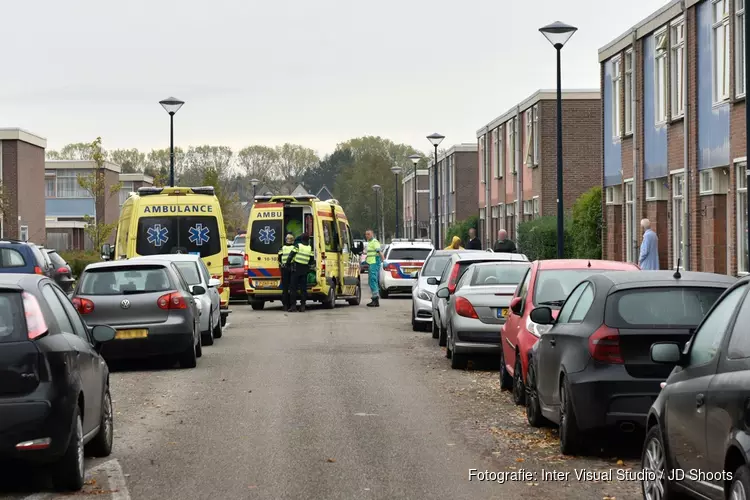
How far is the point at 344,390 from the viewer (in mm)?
13961

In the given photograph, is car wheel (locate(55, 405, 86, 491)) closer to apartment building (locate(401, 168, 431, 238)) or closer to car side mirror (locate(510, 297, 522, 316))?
car side mirror (locate(510, 297, 522, 316))

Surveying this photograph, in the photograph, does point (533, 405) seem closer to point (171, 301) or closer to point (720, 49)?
point (171, 301)

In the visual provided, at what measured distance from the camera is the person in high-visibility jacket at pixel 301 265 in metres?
29.4

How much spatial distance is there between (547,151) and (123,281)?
31.8 metres

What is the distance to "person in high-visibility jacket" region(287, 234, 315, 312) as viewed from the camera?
2942 cm

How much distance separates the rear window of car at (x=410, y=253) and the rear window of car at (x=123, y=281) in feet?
67.5

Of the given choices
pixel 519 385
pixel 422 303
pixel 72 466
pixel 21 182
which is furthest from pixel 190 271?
pixel 21 182

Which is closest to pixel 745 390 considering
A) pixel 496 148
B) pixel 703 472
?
pixel 703 472

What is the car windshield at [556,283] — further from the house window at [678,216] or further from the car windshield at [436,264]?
the house window at [678,216]

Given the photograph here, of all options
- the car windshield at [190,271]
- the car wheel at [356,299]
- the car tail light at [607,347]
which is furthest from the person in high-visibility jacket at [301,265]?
the car tail light at [607,347]

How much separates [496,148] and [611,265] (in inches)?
1759

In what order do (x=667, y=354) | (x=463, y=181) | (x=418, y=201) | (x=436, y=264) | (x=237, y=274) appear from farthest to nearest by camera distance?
(x=418, y=201), (x=463, y=181), (x=237, y=274), (x=436, y=264), (x=667, y=354)

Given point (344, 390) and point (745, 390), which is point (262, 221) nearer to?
point (344, 390)

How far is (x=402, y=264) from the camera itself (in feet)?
123
